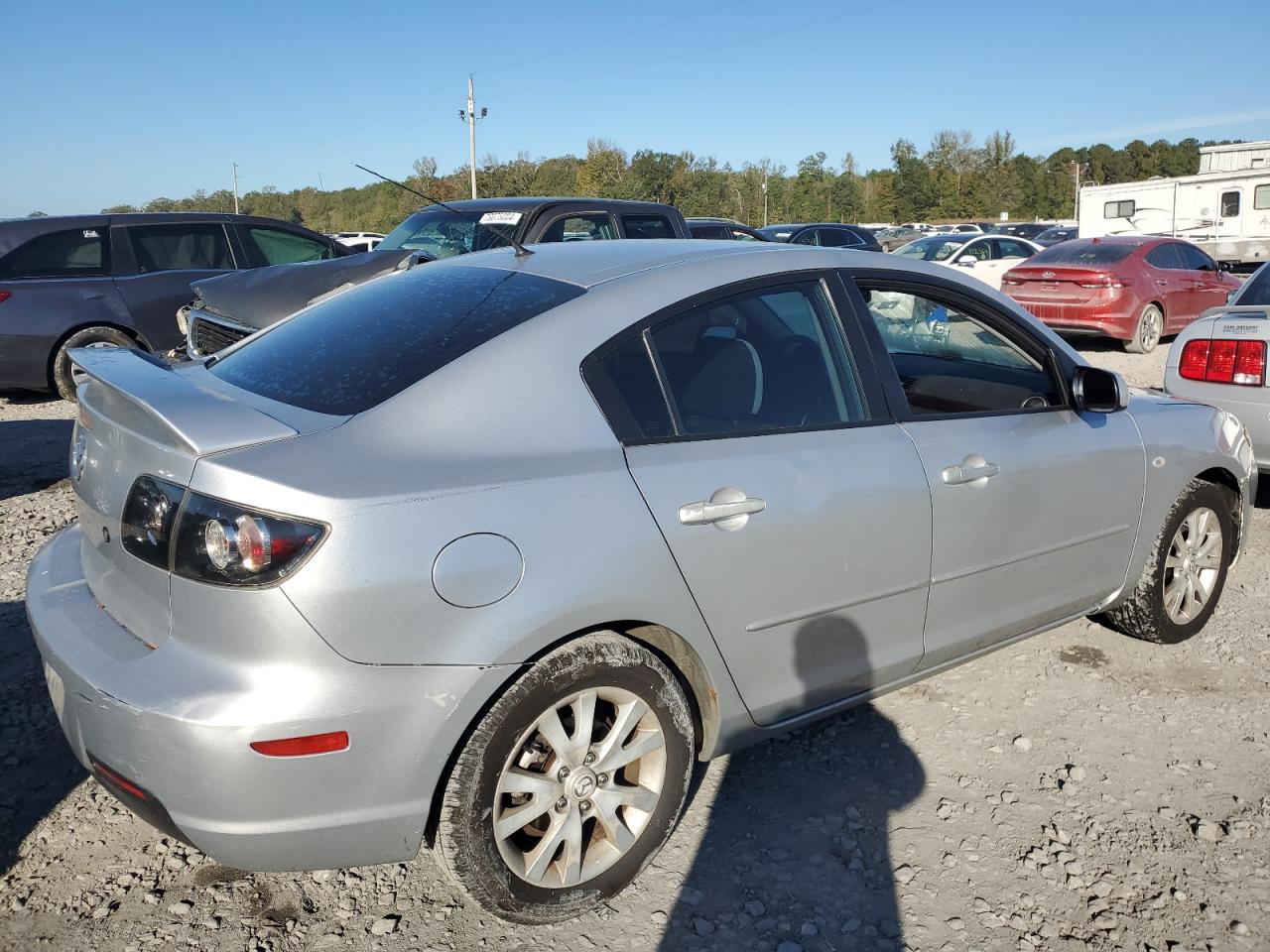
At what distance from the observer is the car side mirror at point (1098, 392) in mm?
3605

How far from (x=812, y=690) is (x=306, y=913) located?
146 cm

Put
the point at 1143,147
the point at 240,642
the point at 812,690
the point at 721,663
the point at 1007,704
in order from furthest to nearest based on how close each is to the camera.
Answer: the point at 1143,147 < the point at 1007,704 < the point at 812,690 < the point at 721,663 < the point at 240,642

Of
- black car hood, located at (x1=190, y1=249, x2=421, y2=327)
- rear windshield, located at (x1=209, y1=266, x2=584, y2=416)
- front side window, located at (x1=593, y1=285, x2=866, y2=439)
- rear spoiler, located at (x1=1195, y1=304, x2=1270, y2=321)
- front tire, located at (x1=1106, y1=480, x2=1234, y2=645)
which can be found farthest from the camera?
black car hood, located at (x1=190, y1=249, x2=421, y2=327)

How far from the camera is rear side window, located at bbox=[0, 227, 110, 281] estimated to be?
897 centimetres

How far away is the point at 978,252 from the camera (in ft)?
57.8

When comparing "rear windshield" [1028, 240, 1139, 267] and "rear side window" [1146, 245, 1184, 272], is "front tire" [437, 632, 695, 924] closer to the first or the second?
"rear windshield" [1028, 240, 1139, 267]

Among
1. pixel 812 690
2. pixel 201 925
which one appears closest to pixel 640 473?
pixel 812 690

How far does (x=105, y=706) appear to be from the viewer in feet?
7.53

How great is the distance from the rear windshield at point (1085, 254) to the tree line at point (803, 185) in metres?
39.1

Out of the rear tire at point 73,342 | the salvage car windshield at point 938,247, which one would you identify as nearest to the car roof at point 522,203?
the rear tire at point 73,342

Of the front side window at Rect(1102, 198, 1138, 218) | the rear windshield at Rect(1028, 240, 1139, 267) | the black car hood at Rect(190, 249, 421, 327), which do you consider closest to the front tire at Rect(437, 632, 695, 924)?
the black car hood at Rect(190, 249, 421, 327)

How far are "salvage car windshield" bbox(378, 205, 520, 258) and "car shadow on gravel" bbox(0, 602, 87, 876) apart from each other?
503 cm

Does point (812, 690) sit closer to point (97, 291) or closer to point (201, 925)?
point (201, 925)

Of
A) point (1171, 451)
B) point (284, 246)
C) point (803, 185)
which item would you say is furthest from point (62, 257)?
point (803, 185)
